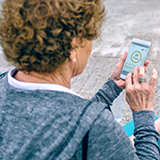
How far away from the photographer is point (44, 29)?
0.76 meters

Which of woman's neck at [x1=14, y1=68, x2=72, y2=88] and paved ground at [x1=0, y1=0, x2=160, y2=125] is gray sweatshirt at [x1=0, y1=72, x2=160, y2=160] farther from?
paved ground at [x1=0, y1=0, x2=160, y2=125]

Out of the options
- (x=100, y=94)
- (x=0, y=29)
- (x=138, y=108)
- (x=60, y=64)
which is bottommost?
(x=100, y=94)

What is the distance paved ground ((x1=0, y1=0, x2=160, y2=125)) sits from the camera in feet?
10.2

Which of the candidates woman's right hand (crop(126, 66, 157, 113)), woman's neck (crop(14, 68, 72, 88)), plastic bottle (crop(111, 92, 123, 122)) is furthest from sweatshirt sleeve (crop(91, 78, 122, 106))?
plastic bottle (crop(111, 92, 123, 122))

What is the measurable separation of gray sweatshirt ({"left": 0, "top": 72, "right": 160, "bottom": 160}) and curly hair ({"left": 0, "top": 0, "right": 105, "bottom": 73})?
0.13 meters

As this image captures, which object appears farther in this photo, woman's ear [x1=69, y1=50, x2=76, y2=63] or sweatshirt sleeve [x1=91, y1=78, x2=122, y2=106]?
sweatshirt sleeve [x1=91, y1=78, x2=122, y2=106]

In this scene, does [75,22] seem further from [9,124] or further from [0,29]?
[9,124]

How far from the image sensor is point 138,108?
1102mm

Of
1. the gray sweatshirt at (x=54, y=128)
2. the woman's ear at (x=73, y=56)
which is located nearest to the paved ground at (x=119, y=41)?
the woman's ear at (x=73, y=56)

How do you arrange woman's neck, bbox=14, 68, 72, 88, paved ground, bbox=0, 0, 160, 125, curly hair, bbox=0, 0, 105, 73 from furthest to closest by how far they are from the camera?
paved ground, bbox=0, 0, 160, 125, woman's neck, bbox=14, 68, 72, 88, curly hair, bbox=0, 0, 105, 73

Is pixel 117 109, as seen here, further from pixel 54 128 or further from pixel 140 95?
pixel 54 128

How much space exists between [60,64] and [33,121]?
0.25 m

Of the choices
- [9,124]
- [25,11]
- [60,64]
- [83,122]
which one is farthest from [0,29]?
[83,122]

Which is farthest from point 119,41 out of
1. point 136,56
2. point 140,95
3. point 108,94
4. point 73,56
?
point 73,56
